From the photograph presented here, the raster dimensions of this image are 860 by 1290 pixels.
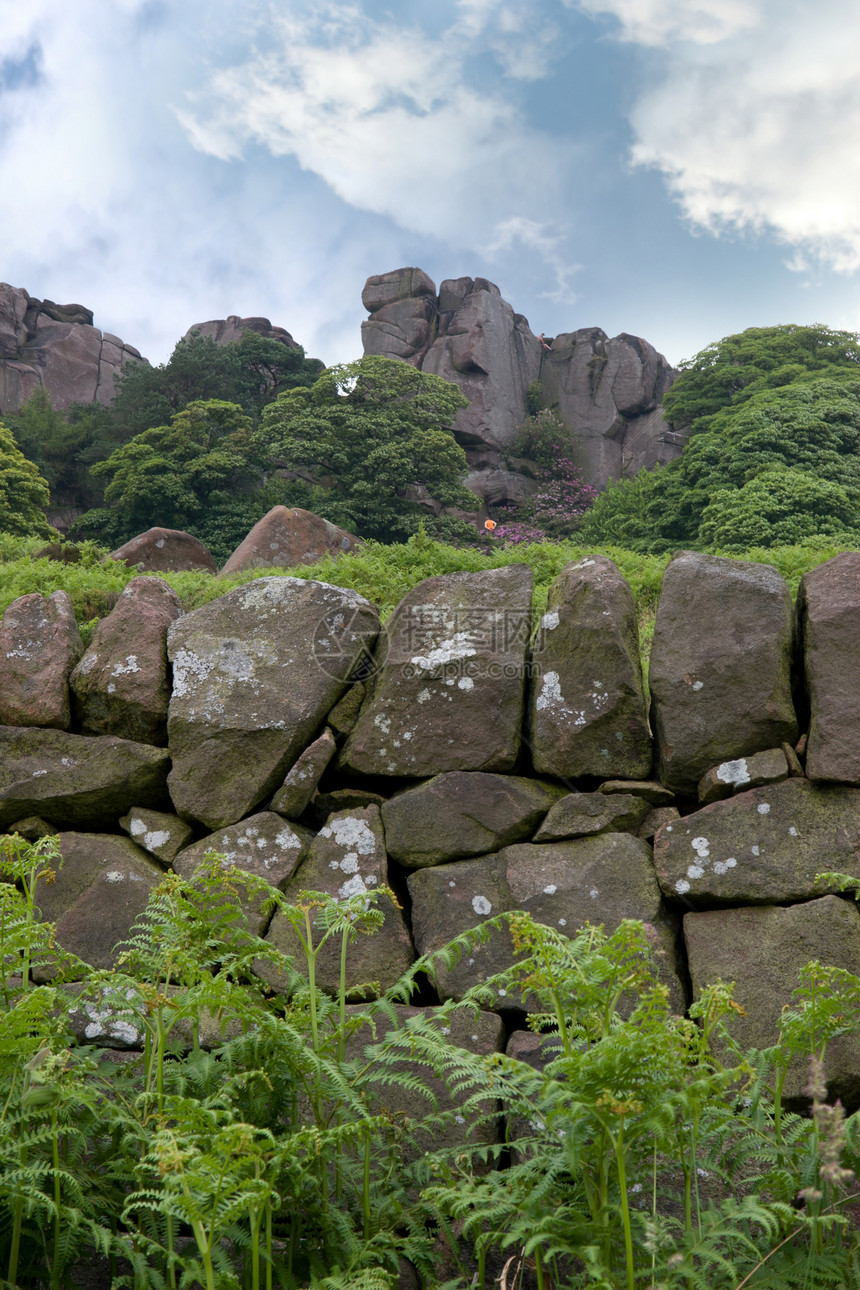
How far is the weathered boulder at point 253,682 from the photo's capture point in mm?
3811

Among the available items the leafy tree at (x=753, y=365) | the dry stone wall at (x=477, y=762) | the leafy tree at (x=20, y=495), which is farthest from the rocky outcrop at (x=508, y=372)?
the dry stone wall at (x=477, y=762)

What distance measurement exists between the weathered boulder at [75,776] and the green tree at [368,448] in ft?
60.2

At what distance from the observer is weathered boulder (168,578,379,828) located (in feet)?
12.5

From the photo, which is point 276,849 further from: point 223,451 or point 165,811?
point 223,451

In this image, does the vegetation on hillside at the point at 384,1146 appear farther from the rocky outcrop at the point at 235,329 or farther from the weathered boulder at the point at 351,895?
the rocky outcrop at the point at 235,329

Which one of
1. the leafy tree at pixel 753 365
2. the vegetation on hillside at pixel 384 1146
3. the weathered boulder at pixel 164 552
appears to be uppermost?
the leafy tree at pixel 753 365

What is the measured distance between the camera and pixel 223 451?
25234 millimetres

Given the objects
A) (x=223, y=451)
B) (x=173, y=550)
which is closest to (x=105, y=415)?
Result: (x=223, y=451)

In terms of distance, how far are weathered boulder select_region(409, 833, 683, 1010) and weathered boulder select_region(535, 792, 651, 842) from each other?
0.14ft

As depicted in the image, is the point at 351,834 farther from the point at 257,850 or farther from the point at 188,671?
the point at 188,671

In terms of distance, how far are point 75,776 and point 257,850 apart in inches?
39.8

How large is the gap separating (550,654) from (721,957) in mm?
1415

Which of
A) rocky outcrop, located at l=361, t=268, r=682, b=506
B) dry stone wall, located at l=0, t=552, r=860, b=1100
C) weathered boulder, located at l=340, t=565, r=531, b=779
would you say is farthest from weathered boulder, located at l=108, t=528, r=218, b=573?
rocky outcrop, located at l=361, t=268, r=682, b=506

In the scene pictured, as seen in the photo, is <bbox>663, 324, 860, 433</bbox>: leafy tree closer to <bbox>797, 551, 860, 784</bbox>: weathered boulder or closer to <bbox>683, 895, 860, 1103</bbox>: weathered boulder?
<bbox>797, 551, 860, 784</bbox>: weathered boulder
